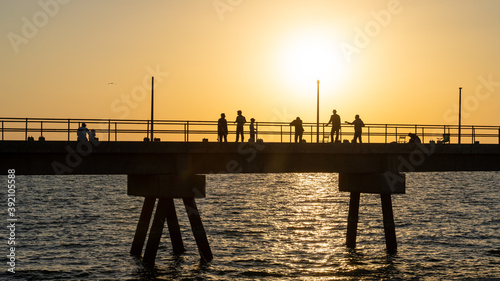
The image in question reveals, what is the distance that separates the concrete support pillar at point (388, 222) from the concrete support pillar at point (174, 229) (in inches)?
426

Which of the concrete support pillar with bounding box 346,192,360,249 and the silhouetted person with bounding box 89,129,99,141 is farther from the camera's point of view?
the concrete support pillar with bounding box 346,192,360,249

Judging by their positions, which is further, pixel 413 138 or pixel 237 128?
pixel 413 138

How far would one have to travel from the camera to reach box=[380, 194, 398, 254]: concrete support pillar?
40.7 meters

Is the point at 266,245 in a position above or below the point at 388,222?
below

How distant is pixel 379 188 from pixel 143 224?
12013 millimetres

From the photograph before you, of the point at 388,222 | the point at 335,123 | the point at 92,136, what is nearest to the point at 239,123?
the point at 335,123

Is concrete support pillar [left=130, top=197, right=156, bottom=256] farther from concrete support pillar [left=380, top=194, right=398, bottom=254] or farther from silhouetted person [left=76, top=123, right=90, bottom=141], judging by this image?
concrete support pillar [left=380, top=194, right=398, bottom=254]

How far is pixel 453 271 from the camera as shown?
37781 millimetres

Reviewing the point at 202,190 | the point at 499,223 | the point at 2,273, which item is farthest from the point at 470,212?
the point at 2,273

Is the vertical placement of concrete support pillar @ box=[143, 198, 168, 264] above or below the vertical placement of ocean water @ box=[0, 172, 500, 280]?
above

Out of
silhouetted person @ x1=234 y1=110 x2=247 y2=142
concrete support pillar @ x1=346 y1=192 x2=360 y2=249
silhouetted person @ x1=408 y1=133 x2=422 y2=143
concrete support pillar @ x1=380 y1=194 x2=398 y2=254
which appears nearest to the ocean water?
concrete support pillar @ x1=380 y1=194 x2=398 y2=254

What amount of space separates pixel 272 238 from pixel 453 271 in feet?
48.7

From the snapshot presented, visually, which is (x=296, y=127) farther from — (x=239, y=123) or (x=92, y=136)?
(x=92, y=136)

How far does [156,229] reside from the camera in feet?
117
